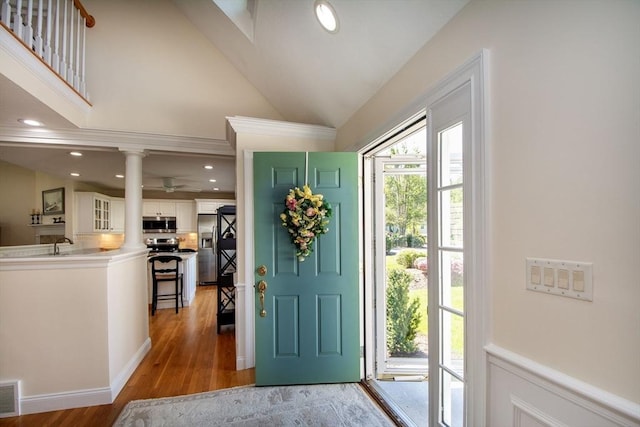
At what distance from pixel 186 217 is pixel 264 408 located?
598cm

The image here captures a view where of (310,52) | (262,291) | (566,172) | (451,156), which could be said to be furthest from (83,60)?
(566,172)

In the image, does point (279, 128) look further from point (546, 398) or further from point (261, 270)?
point (546, 398)

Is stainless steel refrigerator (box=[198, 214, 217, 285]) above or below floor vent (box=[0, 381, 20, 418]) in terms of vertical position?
above

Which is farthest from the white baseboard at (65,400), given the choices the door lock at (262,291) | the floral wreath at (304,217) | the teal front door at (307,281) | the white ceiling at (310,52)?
the white ceiling at (310,52)

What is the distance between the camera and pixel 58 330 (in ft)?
7.55

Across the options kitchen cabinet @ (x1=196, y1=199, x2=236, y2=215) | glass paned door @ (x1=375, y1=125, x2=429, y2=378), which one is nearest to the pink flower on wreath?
glass paned door @ (x1=375, y1=125, x2=429, y2=378)

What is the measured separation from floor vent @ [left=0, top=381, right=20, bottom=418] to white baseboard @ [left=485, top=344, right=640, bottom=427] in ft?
10.4

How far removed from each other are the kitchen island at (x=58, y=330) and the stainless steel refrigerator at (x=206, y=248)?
4785 millimetres

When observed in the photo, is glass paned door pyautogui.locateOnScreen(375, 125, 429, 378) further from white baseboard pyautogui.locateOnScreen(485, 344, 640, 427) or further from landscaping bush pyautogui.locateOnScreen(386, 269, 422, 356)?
white baseboard pyautogui.locateOnScreen(485, 344, 640, 427)

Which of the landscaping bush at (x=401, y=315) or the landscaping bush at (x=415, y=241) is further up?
the landscaping bush at (x=415, y=241)

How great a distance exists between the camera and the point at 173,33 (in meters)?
3.20

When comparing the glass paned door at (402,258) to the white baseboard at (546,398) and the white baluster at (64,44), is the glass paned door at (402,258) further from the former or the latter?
the white baluster at (64,44)

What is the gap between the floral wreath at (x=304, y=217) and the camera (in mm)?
2352

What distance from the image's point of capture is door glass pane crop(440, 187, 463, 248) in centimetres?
142
